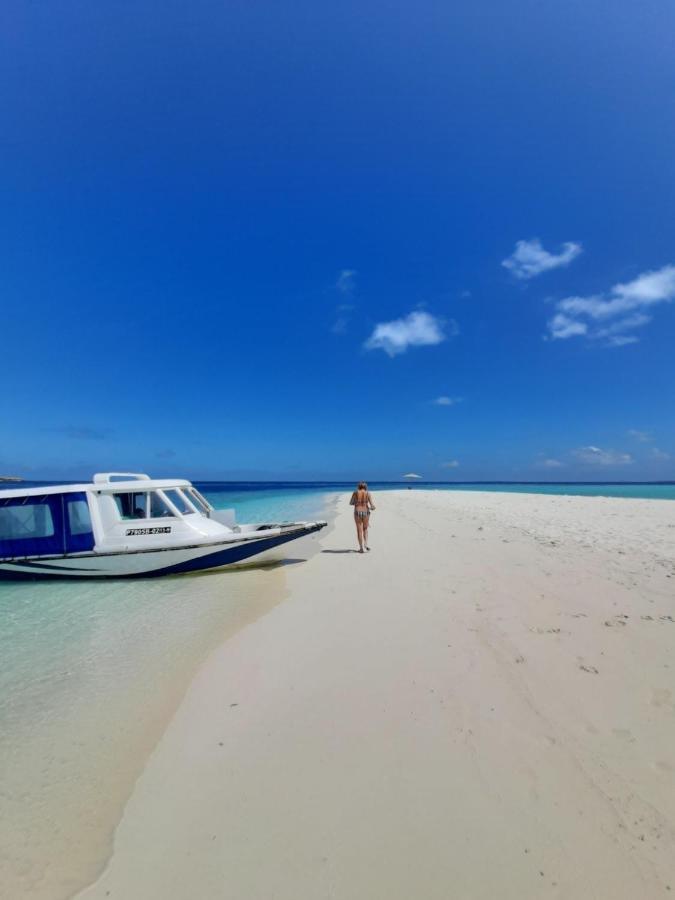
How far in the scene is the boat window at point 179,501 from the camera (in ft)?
37.0

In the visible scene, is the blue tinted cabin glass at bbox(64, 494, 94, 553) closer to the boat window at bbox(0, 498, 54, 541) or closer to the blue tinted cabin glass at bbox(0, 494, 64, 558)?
the blue tinted cabin glass at bbox(0, 494, 64, 558)

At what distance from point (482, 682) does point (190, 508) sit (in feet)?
29.1

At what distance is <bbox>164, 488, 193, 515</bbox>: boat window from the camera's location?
1129 centimetres

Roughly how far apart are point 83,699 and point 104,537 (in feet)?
20.5

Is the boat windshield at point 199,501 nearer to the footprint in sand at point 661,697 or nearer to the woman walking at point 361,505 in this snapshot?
the woman walking at point 361,505

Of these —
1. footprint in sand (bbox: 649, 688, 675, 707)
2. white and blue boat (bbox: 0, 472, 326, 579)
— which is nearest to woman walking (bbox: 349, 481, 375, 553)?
white and blue boat (bbox: 0, 472, 326, 579)

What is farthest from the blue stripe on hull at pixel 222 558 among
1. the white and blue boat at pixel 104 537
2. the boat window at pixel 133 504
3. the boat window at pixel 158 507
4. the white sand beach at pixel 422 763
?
the white sand beach at pixel 422 763

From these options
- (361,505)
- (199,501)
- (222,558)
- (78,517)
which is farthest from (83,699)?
(361,505)

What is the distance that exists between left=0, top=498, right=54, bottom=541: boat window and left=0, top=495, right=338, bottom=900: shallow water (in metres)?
1.42

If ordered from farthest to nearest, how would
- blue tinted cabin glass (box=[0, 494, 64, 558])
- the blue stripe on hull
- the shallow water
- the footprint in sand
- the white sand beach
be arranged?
the blue stripe on hull → blue tinted cabin glass (box=[0, 494, 64, 558]) → the footprint in sand → the shallow water → the white sand beach

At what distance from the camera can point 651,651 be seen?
513cm

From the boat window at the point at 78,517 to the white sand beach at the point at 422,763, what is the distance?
6.11 meters

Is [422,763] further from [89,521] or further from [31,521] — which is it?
[31,521]

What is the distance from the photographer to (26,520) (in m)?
10.3
